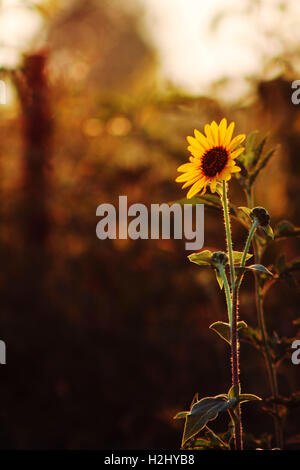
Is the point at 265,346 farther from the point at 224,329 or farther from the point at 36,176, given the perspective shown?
the point at 36,176

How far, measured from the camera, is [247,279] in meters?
2.43

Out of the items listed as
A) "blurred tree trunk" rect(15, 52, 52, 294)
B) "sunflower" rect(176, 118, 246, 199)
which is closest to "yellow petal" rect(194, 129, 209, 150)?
"sunflower" rect(176, 118, 246, 199)

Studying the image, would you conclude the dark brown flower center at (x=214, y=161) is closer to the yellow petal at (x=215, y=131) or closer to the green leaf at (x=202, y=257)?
the yellow petal at (x=215, y=131)

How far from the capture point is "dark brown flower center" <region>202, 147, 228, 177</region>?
3.06 ft

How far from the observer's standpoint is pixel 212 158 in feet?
3.09

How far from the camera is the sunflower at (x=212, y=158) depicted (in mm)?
925

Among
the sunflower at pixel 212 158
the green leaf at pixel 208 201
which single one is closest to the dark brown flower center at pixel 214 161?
the sunflower at pixel 212 158

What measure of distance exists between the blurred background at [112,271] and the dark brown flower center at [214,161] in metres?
0.24

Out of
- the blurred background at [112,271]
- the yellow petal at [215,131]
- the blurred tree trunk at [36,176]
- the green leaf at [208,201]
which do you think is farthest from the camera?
the blurred tree trunk at [36,176]

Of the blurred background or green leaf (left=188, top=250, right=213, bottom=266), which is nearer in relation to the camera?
green leaf (left=188, top=250, right=213, bottom=266)

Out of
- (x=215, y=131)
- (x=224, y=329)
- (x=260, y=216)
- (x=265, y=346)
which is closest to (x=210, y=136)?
(x=215, y=131)

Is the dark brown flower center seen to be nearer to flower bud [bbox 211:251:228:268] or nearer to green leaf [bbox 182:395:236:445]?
flower bud [bbox 211:251:228:268]

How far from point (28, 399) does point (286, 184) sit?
1.61m
